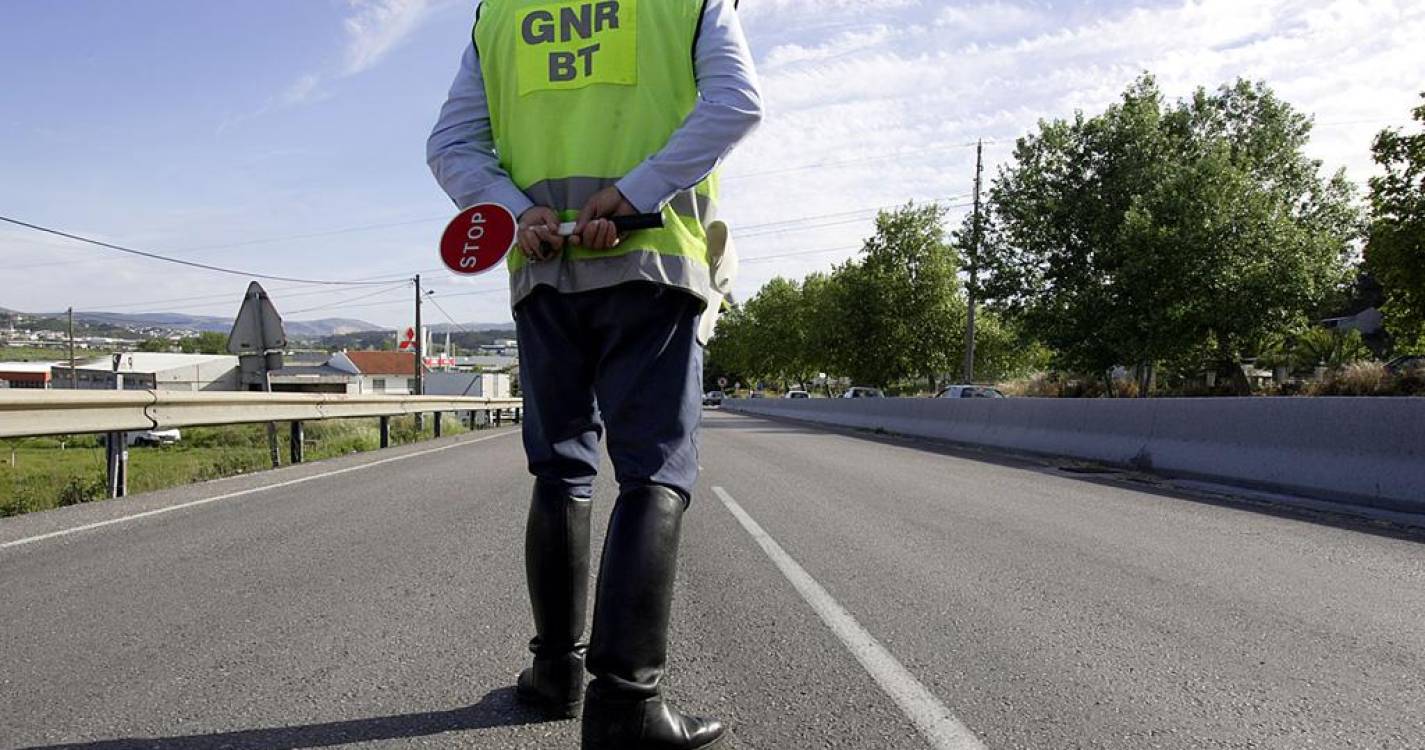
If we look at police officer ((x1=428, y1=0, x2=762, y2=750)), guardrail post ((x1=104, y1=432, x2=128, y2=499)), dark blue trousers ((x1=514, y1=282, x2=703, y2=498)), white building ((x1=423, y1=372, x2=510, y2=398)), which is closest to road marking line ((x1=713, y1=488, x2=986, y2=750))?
police officer ((x1=428, y1=0, x2=762, y2=750))

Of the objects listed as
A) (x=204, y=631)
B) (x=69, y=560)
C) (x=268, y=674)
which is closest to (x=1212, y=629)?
(x=268, y=674)

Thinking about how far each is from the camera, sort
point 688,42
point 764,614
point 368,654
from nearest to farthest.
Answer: point 688,42 → point 368,654 → point 764,614

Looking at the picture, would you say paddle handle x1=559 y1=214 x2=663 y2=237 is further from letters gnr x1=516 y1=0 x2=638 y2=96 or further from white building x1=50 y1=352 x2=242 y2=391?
white building x1=50 y1=352 x2=242 y2=391

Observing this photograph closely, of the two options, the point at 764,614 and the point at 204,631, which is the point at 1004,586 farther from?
the point at 204,631

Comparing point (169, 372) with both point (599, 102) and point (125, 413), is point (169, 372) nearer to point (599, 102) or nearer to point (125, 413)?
point (125, 413)

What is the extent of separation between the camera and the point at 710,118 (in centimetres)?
218

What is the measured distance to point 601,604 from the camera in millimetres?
2057

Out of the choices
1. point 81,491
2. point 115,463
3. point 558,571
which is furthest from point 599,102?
point 81,491

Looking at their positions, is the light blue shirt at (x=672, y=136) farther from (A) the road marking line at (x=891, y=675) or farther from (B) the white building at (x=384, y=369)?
(B) the white building at (x=384, y=369)

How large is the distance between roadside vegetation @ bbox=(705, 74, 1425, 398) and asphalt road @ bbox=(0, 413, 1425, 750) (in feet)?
49.7

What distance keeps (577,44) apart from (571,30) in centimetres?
4

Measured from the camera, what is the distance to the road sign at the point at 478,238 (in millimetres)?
2223

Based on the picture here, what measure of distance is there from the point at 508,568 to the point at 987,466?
8.87 metres

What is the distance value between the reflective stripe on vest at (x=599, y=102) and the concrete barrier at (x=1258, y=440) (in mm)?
7622
